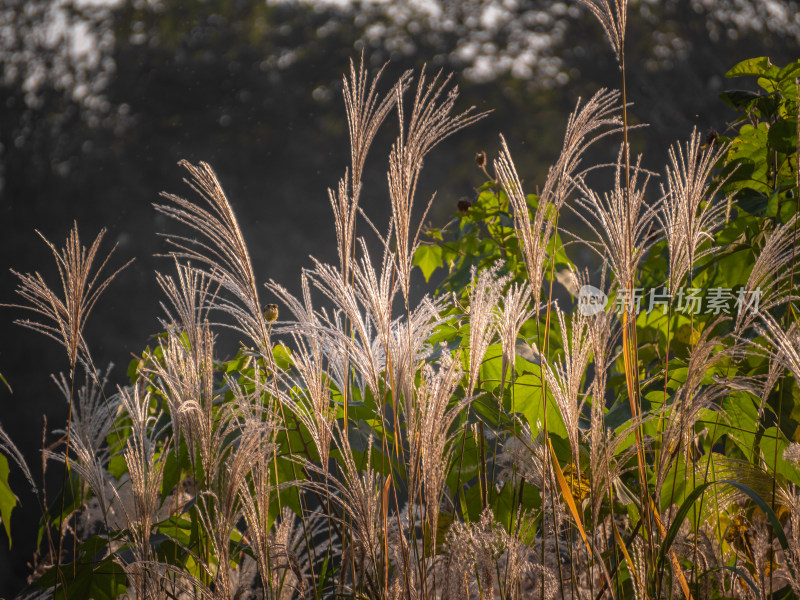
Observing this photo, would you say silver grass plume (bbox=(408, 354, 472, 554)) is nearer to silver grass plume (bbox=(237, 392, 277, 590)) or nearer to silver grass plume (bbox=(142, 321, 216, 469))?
silver grass plume (bbox=(237, 392, 277, 590))

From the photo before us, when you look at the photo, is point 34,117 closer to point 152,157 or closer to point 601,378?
point 152,157

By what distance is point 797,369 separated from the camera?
0.74 m

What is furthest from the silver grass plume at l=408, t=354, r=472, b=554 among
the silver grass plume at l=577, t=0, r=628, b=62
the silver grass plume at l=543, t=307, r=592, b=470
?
the silver grass plume at l=577, t=0, r=628, b=62

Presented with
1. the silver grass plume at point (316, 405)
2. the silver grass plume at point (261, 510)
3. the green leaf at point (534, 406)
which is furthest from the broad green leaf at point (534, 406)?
the silver grass plume at point (261, 510)

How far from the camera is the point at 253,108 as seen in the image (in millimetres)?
3850

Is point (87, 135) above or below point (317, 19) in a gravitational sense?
below

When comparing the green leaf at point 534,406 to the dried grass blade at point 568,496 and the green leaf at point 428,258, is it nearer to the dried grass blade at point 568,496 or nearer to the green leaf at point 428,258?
the dried grass blade at point 568,496

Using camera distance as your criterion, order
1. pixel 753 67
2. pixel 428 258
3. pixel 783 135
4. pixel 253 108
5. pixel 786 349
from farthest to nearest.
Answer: pixel 253 108, pixel 428 258, pixel 753 67, pixel 783 135, pixel 786 349

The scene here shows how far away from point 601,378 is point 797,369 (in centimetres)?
24

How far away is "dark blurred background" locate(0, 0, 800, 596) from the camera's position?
3.41 metres

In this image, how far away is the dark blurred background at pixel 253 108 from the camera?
3.41 metres

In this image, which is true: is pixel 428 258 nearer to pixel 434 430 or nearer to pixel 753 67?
pixel 753 67

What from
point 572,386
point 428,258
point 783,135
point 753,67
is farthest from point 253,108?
point 572,386

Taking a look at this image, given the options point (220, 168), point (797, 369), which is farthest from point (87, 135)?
point (797, 369)
